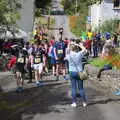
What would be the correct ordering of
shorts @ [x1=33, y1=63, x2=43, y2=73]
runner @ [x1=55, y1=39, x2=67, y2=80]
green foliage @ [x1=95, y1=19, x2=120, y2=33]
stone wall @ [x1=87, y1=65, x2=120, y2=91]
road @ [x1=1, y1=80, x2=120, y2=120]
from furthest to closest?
1. green foliage @ [x1=95, y1=19, x2=120, y2=33]
2. runner @ [x1=55, y1=39, x2=67, y2=80]
3. shorts @ [x1=33, y1=63, x2=43, y2=73]
4. stone wall @ [x1=87, y1=65, x2=120, y2=91]
5. road @ [x1=1, y1=80, x2=120, y2=120]

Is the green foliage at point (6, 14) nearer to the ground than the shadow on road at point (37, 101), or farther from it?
farther from it

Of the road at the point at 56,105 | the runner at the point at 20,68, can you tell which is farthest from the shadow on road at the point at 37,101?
the runner at the point at 20,68

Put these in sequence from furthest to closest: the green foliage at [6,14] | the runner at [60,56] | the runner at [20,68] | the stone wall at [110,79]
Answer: the runner at [60,56] → the stone wall at [110,79] → the runner at [20,68] → the green foliage at [6,14]

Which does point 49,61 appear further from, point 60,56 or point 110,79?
point 110,79

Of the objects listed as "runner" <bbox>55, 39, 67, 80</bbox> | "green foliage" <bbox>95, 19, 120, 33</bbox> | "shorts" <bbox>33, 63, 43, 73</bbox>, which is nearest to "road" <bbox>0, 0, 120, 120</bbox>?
"shorts" <bbox>33, 63, 43, 73</bbox>

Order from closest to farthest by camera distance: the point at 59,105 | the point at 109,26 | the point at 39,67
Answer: the point at 59,105
the point at 39,67
the point at 109,26

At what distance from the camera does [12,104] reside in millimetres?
14555

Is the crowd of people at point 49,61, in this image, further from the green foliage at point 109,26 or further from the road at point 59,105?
the green foliage at point 109,26

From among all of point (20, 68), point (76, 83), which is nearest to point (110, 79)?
point (20, 68)

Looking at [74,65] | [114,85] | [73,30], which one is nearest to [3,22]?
[74,65]

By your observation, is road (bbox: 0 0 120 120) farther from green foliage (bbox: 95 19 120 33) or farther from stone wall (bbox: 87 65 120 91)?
green foliage (bbox: 95 19 120 33)

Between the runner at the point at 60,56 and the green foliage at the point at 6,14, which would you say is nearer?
the green foliage at the point at 6,14

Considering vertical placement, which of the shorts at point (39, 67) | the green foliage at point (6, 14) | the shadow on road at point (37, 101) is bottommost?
the shadow on road at point (37, 101)

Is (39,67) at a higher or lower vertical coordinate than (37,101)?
higher
